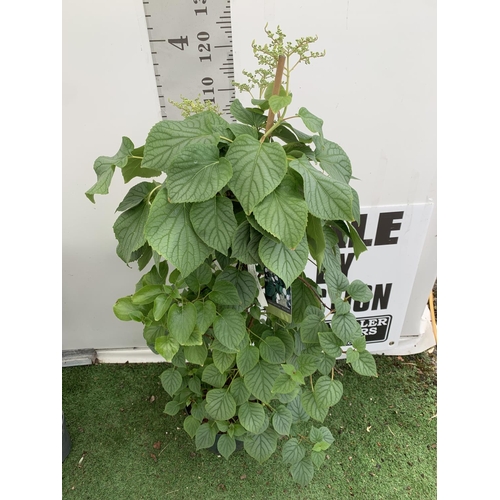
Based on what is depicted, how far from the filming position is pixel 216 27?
1.01 meters

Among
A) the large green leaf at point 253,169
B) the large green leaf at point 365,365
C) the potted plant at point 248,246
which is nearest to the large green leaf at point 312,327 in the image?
the potted plant at point 248,246

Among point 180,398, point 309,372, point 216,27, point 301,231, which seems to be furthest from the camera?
point 180,398

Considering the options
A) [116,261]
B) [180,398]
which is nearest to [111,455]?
[180,398]

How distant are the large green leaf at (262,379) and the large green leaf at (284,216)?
16.4 inches

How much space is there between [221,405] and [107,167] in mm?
632

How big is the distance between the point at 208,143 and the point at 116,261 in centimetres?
89

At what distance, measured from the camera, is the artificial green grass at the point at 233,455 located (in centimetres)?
120

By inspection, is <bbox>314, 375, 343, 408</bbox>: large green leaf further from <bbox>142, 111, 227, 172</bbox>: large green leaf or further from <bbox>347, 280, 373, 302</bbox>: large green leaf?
<bbox>142, 111, 227, 172</bbox>: large green leaf

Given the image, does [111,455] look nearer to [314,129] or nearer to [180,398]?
[180,398]

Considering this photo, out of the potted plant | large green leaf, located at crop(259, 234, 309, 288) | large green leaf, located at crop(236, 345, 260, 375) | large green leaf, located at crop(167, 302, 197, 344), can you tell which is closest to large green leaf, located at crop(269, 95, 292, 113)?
the potted plant

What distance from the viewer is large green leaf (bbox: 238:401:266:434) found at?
37.5 inches

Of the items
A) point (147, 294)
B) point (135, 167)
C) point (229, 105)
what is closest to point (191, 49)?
point (229, 105)

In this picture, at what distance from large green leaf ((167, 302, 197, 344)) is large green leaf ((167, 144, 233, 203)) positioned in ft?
0.91

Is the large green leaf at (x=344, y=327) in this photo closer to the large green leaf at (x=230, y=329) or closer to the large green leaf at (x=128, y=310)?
the large green leaf at (x=230, y=329)
